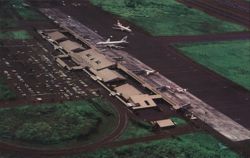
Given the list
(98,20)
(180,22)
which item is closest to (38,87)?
(98,20)

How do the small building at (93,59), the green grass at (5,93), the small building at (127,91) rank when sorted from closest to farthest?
the green grass at (5,93) < the small building at (127,91) < the small building at (93,59)

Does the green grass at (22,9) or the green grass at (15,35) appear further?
the green grass at (22,9)

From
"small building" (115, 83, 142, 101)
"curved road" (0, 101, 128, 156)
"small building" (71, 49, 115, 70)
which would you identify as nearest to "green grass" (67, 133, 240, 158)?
"curved road" (0, 101, 128, 156)

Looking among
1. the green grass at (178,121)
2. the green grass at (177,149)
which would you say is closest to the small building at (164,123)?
the green grass at (178,121)

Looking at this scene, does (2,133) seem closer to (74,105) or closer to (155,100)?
(74,105)

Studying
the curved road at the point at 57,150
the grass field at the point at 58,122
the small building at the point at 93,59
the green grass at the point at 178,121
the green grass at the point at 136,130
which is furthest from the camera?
the small building at the point at 93,59

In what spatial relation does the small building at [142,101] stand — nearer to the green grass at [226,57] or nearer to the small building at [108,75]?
the small building at [108,75]

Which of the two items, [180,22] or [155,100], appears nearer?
[155,100]
